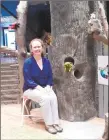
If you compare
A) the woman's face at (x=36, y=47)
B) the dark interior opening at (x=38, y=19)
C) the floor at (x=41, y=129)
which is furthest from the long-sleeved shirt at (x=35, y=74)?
the dark interior opening at (x=38, y=19)

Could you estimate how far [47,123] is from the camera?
3828mm

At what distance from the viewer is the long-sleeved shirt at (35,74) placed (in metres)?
4.00

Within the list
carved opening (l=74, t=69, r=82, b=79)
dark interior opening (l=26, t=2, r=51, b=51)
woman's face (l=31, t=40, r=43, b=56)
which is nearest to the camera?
woman's face (l=31, t=40, r=43, b=56)

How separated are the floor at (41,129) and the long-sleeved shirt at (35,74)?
55 centimetres

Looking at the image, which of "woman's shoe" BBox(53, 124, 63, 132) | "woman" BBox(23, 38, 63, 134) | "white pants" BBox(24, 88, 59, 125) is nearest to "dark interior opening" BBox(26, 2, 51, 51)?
"woman" BBox(23, 38, 63, 134)

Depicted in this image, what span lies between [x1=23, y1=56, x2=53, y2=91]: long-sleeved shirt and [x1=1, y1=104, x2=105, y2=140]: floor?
55 centimetres

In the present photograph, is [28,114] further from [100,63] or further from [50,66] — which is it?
[100,63]

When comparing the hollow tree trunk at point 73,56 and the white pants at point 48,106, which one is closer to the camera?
the white pants at point 48,106

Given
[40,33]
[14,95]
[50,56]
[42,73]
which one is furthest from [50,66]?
[40,33]

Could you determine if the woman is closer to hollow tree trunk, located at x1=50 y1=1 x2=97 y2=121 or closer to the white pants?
the white pants

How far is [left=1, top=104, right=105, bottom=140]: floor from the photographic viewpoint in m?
3.53

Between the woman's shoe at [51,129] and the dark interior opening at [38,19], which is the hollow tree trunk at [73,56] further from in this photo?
the dark interior opening at [38,19]

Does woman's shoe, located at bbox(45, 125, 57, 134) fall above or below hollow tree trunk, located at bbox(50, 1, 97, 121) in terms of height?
below

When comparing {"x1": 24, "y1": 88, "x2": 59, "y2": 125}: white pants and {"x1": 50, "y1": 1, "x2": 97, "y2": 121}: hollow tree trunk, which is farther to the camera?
{"x1": 50, "y1": 1, "x2": 97, "y2": 121}: hollow tree trunk
